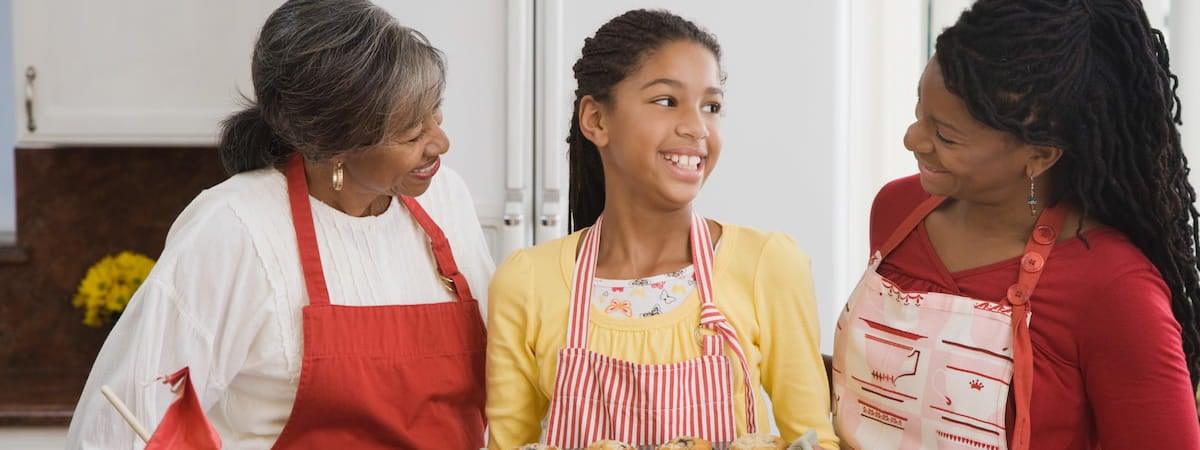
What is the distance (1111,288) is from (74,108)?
2.21 m

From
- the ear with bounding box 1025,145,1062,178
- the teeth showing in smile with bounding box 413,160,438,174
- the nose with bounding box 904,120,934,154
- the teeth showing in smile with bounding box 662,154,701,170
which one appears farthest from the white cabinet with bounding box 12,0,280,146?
the ear with bounding box 1025,145,1062,178

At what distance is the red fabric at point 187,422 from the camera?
1.08m

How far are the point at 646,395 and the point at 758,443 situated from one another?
0.52 feet

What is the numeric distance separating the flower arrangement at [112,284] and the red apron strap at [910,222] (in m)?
2.00

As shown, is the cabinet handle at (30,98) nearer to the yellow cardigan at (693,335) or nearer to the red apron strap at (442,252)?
the red apron strap at (442,252)

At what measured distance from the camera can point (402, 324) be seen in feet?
4.74

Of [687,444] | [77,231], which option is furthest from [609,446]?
[77,231]

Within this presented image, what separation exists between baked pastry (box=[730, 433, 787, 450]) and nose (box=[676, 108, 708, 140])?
34 cm

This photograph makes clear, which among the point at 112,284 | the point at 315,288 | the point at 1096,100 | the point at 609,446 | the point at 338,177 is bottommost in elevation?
the point at 112,284

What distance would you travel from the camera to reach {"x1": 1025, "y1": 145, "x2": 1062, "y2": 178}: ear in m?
1.12

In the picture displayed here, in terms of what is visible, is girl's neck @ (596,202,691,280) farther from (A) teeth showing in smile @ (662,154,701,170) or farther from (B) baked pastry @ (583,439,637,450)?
(B) baked pastry @ (583,439,637,450)

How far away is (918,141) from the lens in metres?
1.18

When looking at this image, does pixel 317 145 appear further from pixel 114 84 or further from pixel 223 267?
pixel 114 84

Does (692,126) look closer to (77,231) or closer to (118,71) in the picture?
(118,71)
